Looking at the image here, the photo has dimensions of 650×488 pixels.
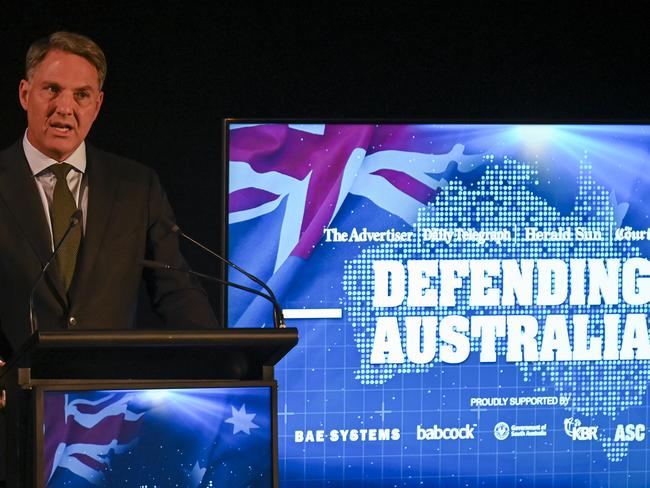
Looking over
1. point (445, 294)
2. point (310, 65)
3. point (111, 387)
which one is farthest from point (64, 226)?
point (310, 65)

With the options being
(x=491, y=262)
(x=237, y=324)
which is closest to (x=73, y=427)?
(x=237, y=324)

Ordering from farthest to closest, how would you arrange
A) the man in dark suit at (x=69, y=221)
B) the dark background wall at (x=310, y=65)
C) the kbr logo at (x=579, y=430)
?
the dark background wall at (x=310, y=65), the kbr logo at (x=579, y=430), the man in dark suit at (x=69, y=221)

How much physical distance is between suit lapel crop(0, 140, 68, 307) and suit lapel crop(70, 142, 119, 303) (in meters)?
0.06

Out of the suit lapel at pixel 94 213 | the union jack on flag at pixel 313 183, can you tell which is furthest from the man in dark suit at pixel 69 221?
the union jack on flag at pixel 313 183

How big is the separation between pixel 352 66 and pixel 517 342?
4.24ft

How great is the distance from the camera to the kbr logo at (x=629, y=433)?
4.29m

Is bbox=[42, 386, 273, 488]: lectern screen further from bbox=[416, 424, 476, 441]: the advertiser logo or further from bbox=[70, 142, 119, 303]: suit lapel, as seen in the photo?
bbox=[416, 424, 476, 441]: the advertiser logo

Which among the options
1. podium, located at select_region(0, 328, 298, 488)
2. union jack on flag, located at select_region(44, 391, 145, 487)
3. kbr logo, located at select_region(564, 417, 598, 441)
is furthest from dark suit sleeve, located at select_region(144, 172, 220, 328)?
kbr logo, located at select_region(564, 417, 598, 441)

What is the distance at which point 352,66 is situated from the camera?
4.70m

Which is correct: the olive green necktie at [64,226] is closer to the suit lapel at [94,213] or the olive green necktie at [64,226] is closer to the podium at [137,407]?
Answer: the suit lapel at [94,213]

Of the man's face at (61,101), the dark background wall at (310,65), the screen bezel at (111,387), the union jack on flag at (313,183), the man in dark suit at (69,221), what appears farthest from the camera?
the dark background wall at (310,65)

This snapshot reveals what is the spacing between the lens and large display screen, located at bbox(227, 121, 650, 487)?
13.6 ft

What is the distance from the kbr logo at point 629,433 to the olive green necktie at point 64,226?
2.24 meters

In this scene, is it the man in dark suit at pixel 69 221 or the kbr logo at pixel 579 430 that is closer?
the man in dark suit at pixel 69 221
